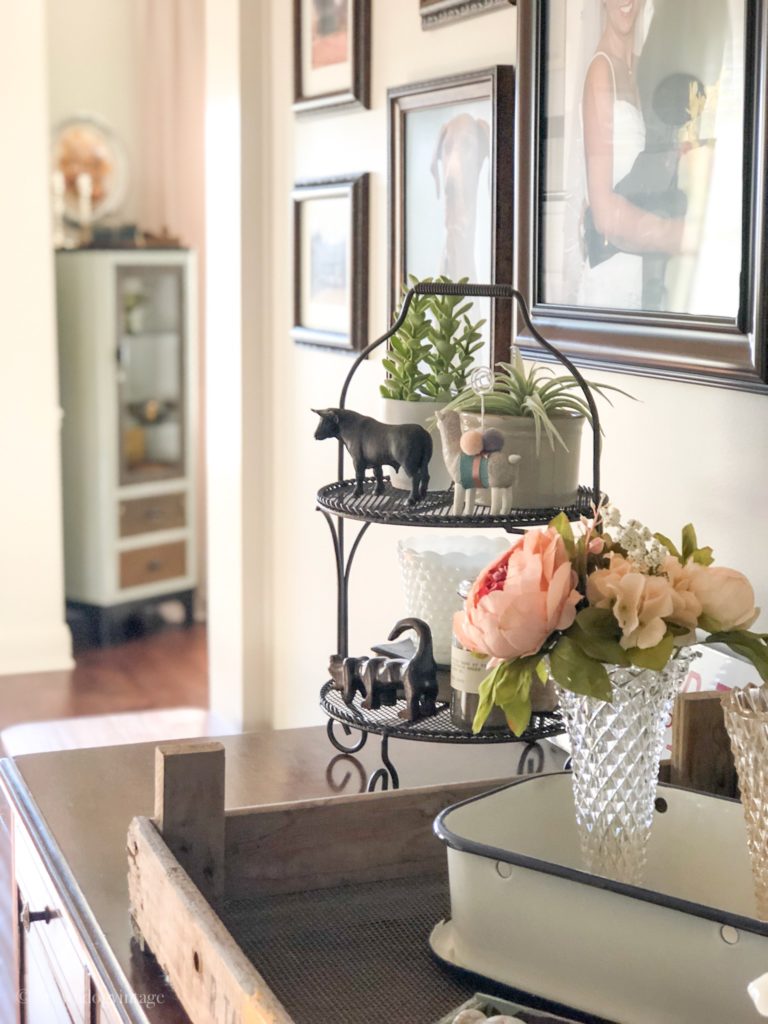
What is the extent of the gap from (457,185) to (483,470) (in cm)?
75

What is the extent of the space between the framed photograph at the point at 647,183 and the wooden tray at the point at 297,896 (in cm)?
54

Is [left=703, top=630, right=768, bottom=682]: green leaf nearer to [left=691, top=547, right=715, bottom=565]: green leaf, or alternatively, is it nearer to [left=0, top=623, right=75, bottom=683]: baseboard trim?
[left=691, top=547, right=715, bottom=565]: green leaf

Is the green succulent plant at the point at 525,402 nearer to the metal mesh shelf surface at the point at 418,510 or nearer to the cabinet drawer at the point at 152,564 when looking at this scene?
the metal mesh shelf surface at the point at 418,510

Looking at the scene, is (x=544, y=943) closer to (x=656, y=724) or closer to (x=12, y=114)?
(x=656, y=724)

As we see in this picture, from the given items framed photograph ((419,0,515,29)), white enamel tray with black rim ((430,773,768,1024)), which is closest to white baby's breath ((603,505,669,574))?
white enamel tray with black rim ((430,773,768,1024))

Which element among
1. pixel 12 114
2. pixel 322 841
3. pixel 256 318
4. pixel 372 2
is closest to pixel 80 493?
pixel 12 114

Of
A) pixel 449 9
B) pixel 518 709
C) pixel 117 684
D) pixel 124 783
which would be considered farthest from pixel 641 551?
pixel 117 684

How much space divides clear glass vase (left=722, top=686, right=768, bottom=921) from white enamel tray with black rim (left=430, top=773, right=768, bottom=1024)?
51mm

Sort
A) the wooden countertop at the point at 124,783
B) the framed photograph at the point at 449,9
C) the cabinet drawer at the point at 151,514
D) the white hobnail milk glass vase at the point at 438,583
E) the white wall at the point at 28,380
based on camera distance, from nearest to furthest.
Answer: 1. the wooden countertop at the point at 124,783
2. the white hobnail milk glass vase at the point at 438,583
3. the framed photograph at the point at 449,9
4. the white wall at the point at 28,380
5. the cabinet drawer at the point at 151,514

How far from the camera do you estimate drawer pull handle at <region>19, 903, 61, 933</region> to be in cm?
142

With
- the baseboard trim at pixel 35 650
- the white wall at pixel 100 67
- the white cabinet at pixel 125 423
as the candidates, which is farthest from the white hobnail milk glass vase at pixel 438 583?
the white wall at pixel 100 67

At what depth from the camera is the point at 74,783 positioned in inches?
63.1

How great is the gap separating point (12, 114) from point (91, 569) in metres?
1.77

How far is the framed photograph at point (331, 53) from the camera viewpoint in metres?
2.27
